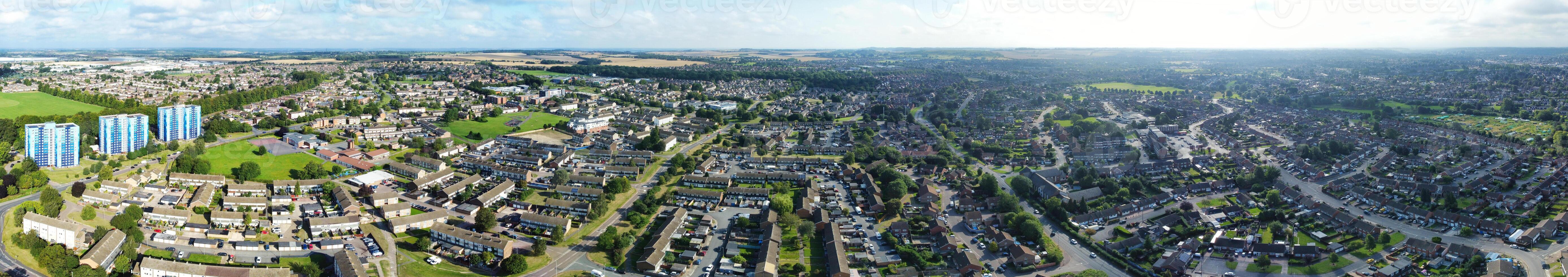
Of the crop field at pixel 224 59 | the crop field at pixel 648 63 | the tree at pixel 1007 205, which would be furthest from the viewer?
the crop field at pixel 224 59

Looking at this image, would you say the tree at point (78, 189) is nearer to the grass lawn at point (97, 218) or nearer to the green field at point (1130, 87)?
the grass lawn at point (97, 218)

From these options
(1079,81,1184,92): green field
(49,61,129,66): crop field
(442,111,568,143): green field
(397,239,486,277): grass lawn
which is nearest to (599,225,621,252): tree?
(397,239,486,277): grass lawn

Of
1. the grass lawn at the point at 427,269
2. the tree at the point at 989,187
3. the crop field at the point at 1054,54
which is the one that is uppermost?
the crop field at the point at 1054,54

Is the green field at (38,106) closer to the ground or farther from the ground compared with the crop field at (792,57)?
closer to the ground

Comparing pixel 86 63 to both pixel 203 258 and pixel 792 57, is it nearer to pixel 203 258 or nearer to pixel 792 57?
pixel 203 258

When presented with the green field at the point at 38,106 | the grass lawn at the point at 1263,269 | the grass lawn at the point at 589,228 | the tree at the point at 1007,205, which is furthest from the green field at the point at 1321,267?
the green field at the point at 38,106

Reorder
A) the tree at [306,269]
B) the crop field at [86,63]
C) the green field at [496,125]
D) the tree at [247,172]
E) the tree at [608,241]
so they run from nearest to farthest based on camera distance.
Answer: the tree at [306,269] < the tree at [608,241] < the tree at [247,172] < the green field at [496,125] < the crop field at [86,63]

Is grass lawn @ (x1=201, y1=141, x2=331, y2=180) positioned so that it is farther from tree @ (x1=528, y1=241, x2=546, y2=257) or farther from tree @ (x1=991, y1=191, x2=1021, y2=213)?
tree @ (x1=991, y1=191, x2=1021, y2=213)

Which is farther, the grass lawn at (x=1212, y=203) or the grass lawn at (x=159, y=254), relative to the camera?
the grass lawn at (x=1212, y=203)
